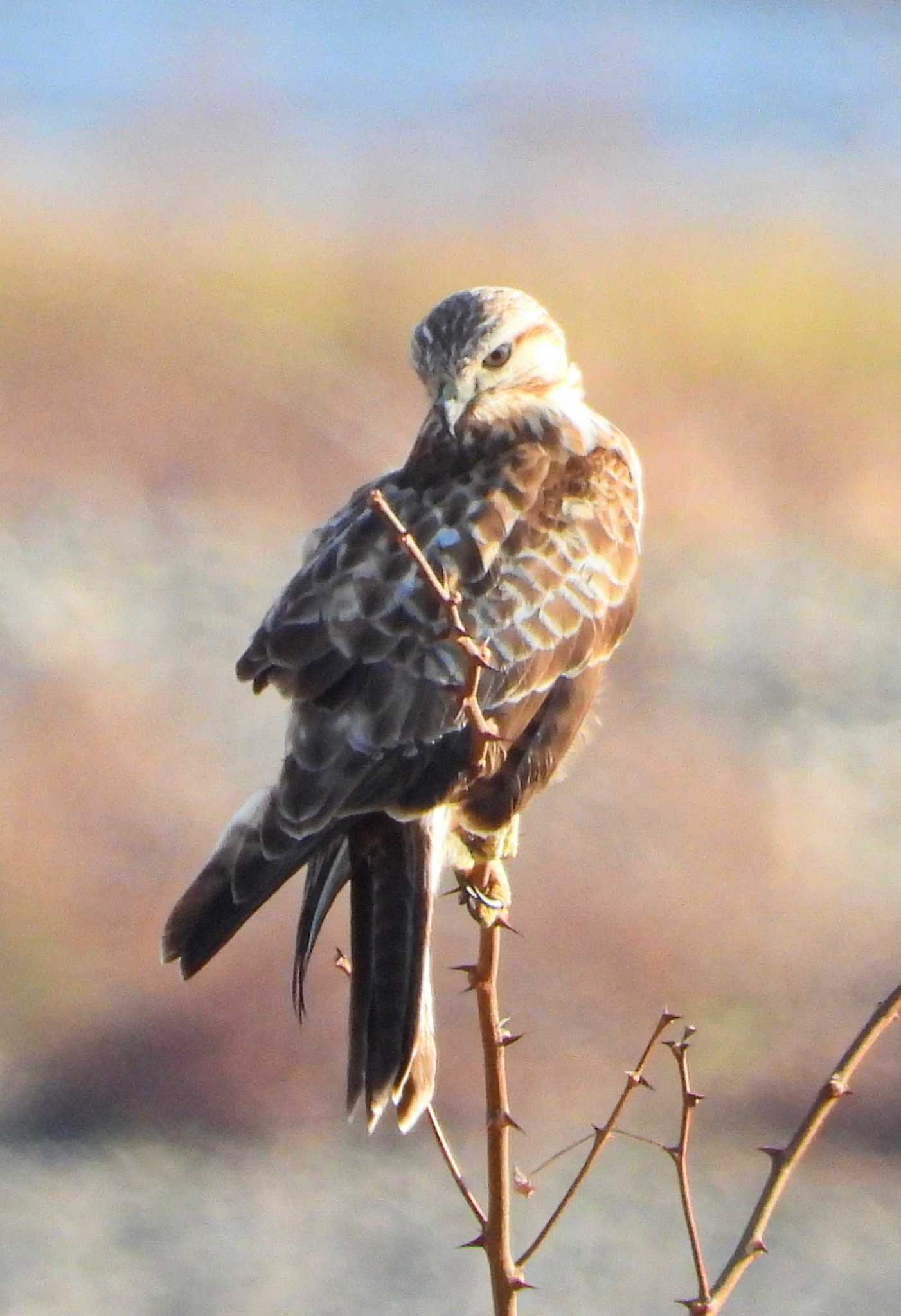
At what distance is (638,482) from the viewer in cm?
249

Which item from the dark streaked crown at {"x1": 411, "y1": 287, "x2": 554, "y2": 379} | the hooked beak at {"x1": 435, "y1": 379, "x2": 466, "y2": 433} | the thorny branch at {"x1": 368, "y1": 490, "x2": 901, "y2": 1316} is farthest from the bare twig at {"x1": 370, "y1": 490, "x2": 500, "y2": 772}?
the dark streaked crown at {"x1": 411, "y1": 287, "x2": 554, "y2": 379}

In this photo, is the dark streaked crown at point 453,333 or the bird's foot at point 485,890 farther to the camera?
the dark streaked crown at point 453,333

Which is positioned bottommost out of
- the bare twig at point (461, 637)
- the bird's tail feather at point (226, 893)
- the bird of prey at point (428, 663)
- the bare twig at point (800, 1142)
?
the bare twig at point (800, 1142)

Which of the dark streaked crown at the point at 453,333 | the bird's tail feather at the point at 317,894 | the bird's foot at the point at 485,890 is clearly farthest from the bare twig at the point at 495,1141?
the dark streaked crown at the point at 453,333

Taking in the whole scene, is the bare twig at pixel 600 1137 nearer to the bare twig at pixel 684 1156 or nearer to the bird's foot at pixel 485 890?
the bare twig at pixel 684 1156

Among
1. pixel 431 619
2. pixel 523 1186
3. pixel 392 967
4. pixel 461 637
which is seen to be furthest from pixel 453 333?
pixel 523 1186

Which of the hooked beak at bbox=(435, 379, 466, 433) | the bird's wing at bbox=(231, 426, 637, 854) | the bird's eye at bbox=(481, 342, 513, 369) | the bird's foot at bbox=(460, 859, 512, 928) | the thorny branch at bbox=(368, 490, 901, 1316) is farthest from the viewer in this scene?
the bird's eye at bbox=(481, 342, 513, 369)

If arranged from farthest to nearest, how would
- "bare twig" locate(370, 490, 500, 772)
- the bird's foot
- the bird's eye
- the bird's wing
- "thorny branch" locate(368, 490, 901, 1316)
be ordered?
the bird's eye → the bird's wing → the bird's foot → "thorny branch" locate(368, 490, 901, 1316) → "bare twig" locate(370, 490, 500, 772)

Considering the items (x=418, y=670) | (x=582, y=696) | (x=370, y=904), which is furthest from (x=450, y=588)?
(x=370, y=904)

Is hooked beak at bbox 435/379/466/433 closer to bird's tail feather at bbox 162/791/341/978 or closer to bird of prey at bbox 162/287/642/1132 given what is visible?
bird of prey at bbox 162/287/642/1132

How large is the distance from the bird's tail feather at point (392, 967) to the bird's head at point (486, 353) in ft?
1.84

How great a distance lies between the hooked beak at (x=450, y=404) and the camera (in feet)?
7.41

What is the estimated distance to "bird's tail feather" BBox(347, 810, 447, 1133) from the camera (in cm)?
190

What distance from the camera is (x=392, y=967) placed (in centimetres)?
193
